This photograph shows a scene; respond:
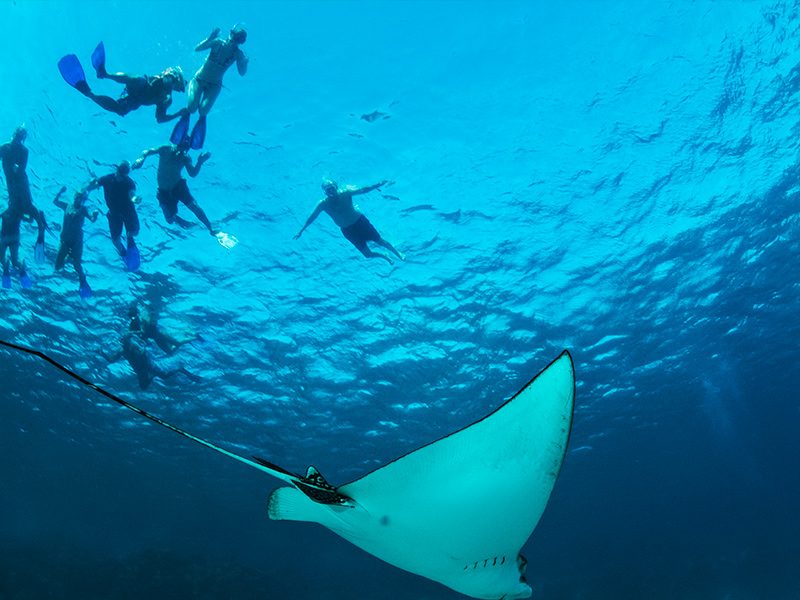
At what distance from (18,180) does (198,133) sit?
5.43 meters

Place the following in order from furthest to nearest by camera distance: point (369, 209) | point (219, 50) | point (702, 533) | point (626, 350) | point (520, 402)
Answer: point (702, 533) < point (626, 350) < point (369, 209) < point (219, 50) < point (520, 402)

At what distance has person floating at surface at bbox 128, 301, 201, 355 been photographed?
15391mm

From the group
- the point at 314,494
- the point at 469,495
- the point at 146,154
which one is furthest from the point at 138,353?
the point at 469,495

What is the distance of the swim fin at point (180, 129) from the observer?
8.48 metres

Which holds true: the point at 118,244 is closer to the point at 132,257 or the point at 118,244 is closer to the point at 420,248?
the point at 132,257

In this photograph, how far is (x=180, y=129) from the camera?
853 centimetres

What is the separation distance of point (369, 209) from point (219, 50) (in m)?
5.13

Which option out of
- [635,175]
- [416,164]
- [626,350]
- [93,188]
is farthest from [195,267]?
[626,350]

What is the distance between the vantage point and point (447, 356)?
18734 millimetres

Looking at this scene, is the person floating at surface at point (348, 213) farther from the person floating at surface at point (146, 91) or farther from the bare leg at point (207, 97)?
the person floating at surface at point (146, 91)

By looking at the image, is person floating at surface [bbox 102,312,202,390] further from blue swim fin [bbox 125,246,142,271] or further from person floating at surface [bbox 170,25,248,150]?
person floating at surface [bbox 170,25,248,150]

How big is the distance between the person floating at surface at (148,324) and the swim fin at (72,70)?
9.27 m

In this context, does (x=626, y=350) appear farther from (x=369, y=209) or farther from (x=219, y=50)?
(x=219, y=50)

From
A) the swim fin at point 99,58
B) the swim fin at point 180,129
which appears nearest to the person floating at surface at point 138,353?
the swim fin at point 180,129
